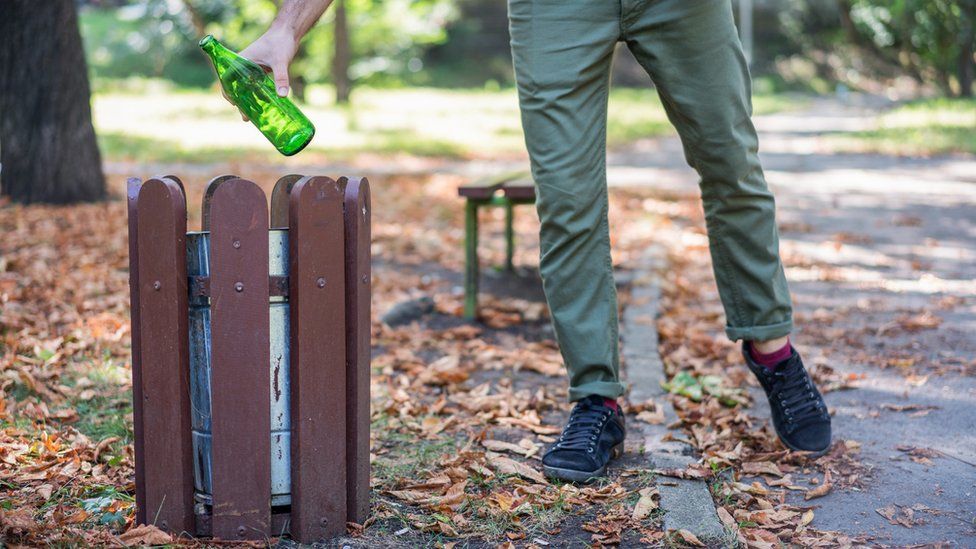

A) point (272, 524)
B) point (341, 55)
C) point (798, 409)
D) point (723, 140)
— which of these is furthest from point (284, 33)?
point (341, 55)

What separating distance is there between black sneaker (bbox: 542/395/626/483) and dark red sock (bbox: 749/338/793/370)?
1.49 feet

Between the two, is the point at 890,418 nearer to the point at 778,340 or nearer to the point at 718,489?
the point at 778,340

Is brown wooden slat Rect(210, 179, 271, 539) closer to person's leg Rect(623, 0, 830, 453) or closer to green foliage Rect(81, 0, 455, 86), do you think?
person's leg Rect(623, 0, 830, 453)

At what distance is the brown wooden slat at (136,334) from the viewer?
205 centimetres

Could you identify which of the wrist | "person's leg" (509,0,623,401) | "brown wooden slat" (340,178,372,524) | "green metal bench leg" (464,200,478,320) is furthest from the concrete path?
the wrist

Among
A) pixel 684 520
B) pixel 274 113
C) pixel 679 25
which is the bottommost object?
pixel 684 520

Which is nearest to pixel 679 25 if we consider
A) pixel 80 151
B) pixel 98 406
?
pixel 98 406

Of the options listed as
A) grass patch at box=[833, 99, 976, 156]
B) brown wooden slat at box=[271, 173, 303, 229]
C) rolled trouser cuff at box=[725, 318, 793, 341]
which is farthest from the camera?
grass patch at box=[833, 99, 976, 156]

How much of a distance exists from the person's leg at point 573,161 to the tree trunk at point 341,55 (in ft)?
52.2

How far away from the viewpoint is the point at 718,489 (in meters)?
2.62

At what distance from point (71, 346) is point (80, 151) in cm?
383

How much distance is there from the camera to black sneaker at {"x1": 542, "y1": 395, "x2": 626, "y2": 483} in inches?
105

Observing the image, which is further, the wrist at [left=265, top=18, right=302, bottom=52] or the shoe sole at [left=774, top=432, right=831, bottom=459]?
the shoe sole at [left=774, top=432, right=831, bottom=459]

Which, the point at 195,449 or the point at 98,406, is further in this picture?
the point at 98,406
